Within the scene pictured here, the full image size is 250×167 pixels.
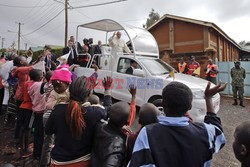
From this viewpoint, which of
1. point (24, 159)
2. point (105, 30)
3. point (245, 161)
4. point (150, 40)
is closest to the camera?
point (245, 161)

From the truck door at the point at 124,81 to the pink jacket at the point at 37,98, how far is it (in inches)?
120

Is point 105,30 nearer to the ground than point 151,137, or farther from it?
farther from it

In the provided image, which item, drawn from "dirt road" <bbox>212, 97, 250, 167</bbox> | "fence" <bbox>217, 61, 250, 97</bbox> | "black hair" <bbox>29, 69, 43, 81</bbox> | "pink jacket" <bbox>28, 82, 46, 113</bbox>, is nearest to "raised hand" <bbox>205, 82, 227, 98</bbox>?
"dirt road" <bbox>212, 97, 250, 167</bbox>

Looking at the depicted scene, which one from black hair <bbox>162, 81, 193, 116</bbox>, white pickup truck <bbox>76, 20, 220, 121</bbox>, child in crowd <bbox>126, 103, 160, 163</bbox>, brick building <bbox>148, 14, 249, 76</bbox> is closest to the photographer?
black hair <bbox>162, 81, 193, 116</bbox>

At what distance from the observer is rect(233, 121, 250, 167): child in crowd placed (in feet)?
4.36

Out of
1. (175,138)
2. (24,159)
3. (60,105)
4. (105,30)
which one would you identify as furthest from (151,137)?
(105,30)

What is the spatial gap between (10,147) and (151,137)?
4.54m

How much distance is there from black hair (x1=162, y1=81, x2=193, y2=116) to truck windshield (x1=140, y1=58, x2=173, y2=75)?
4.53 metres

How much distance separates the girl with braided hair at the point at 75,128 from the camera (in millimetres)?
1922

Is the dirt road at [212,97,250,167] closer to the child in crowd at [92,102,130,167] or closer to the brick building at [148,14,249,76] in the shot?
the child in crowd at [92,102,130,167]

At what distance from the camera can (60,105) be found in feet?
6.70

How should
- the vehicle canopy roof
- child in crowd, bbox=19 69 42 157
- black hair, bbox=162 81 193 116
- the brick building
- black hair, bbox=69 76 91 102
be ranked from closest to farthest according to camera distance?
black hair, bbox=162 81 193 116 < black hair, bbox=69 76 91 102 < child in crowd, bbox=19 69 42 157 < the vehicle canopy roof < the brick building

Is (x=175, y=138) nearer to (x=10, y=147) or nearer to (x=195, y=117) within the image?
(x=195, y=117)

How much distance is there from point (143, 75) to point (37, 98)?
3.08 metres
